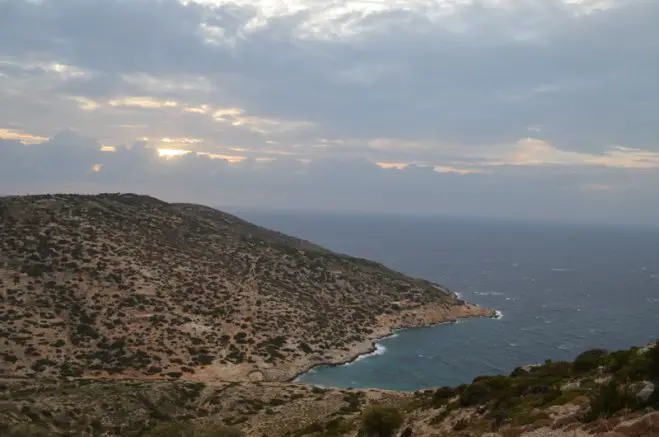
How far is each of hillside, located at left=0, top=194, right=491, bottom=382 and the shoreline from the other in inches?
21.3

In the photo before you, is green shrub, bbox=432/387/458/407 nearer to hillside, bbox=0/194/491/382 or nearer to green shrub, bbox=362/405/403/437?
green shrub, bbox=362/405/403/437

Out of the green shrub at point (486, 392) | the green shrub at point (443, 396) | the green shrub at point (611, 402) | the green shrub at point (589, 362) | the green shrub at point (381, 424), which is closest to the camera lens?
the green shrub at point (611, 402)

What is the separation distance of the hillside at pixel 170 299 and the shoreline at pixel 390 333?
0.54 m

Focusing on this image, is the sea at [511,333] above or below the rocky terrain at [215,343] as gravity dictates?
below

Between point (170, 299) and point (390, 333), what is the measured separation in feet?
137

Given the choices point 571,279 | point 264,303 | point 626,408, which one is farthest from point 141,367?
point 571,279

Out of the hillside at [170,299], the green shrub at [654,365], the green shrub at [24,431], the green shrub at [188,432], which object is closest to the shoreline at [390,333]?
the hillside at [170,299]

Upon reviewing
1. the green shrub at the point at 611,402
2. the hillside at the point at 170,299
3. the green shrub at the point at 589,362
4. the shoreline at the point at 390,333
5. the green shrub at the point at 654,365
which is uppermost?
the green shrub at the point at 654,365

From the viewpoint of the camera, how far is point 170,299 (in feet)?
247

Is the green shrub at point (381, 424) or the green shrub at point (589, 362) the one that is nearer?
the green shrub at point (381, 424)

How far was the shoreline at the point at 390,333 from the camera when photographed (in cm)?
6881

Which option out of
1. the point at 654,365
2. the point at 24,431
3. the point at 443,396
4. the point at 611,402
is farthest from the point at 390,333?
the point at 611,402

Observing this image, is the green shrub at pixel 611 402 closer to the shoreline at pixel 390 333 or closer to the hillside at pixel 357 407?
the hillside at pixel 357 407

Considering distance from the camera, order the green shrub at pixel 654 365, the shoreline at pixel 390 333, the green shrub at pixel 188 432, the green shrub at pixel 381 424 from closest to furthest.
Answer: the green shrub at pixel 654 365
the green shrub at pixel 381 424
the green shrub at pixel 188 432
the shoreline at pixel 390 333
